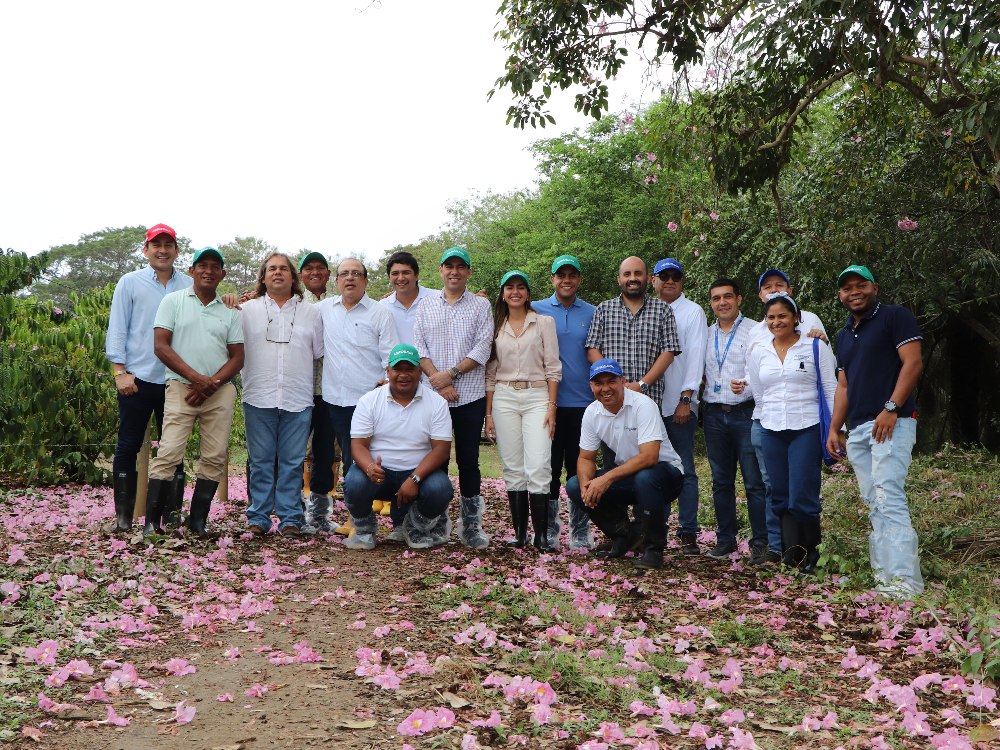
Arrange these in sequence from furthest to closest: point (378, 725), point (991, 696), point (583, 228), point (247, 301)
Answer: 1. point (583, 228)
2. point (247, 301)
3. point (991, 696)
4. point (378, 725)

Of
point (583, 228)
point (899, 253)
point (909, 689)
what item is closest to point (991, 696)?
point (909, 689)

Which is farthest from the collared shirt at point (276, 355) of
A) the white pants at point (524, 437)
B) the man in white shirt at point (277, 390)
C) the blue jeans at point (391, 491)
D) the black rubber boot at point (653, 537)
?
the black rubber boot at point (653, 537)

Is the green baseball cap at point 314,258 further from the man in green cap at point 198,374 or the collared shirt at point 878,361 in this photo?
the collared shirt at point 878,361

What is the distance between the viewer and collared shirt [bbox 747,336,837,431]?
5625mm

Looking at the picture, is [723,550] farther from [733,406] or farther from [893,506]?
[893,506]

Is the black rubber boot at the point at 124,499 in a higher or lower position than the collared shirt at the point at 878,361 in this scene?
lower

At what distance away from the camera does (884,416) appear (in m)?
4.95

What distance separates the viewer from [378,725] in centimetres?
324

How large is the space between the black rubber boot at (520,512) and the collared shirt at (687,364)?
1.17 metres

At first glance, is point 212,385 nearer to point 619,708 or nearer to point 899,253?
point 619,708

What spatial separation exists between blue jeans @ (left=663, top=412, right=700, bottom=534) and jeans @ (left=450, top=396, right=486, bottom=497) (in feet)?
4.35

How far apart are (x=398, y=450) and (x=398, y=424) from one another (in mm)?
175

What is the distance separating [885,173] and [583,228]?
45.8ft

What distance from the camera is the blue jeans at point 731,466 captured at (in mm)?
6301
